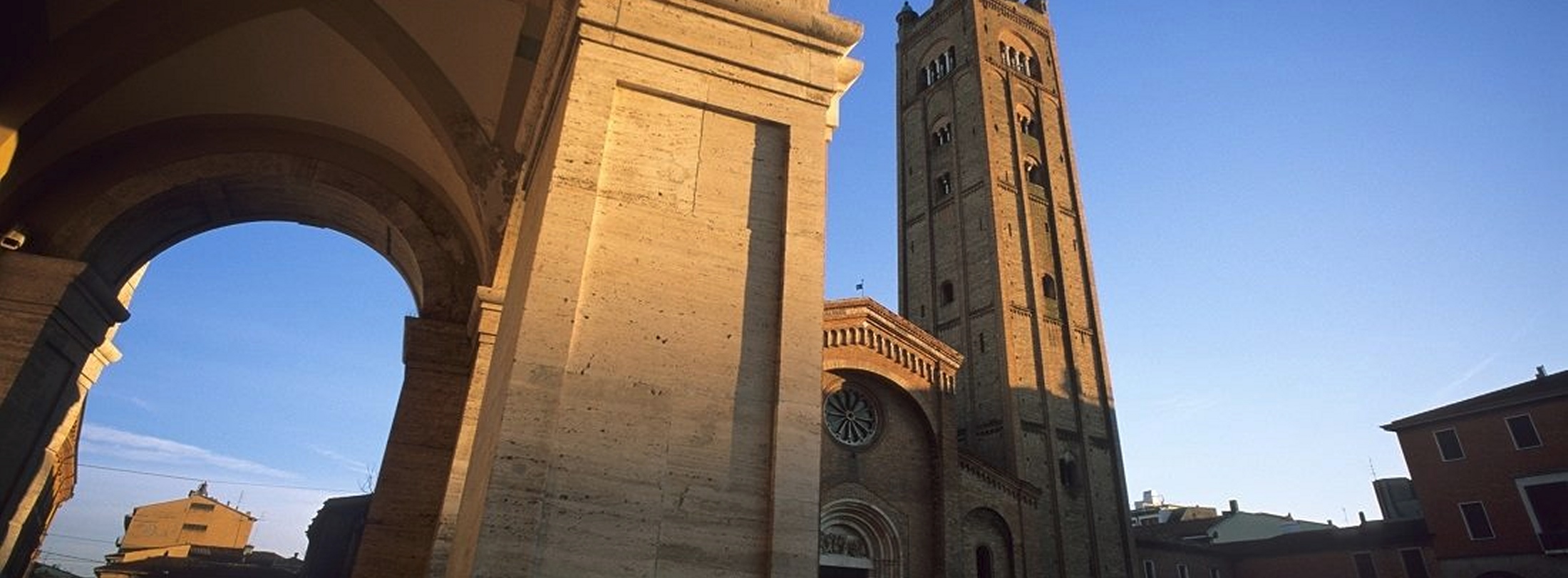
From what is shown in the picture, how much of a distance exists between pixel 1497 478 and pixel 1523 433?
1.65 m

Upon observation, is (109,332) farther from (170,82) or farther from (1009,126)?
(1009,126)

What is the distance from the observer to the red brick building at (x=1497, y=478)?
81.9ft

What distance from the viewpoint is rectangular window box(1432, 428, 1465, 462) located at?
27375mm

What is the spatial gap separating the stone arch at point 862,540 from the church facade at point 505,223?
15.3m

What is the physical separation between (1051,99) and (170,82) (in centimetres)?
3986

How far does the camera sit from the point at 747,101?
4117mm

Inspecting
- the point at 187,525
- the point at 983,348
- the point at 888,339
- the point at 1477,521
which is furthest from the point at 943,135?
the point at 187,525

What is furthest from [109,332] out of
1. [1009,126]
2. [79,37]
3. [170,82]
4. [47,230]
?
[1009,126]

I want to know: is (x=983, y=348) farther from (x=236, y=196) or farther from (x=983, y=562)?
(x=236, y=196)

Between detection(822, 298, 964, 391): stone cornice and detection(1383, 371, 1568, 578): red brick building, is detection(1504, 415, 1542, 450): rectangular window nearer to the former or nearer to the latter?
detection(1383, 371, 1568, 578): red brick building

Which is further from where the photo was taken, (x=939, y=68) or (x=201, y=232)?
(x=939, y=68)

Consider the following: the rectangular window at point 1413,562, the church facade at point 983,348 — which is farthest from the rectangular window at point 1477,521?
the church facade at point 983,348

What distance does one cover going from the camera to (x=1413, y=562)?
99.9 ft

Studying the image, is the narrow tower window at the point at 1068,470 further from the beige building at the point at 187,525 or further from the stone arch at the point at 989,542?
the beige building at the point at 187,525
